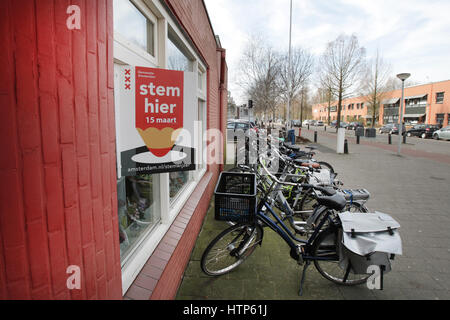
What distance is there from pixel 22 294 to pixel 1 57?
0.83m

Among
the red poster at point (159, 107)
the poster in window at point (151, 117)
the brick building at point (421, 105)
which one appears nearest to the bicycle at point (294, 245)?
the poster in window at point (151, 117)

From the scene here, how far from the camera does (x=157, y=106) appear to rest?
2041 millimetres

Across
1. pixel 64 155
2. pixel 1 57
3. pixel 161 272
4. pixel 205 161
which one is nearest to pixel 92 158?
pixel 64 155

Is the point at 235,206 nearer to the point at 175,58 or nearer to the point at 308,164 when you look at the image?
the point at 175,58

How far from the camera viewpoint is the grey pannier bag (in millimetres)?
2406

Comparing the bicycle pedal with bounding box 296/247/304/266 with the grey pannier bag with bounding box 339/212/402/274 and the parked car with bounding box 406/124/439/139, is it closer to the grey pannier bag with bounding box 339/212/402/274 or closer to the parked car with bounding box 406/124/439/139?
the grey pannier bag with bounding box 339/212/402/274

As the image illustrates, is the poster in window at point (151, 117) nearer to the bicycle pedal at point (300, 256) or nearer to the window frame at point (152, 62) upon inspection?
the window frame at point (152, 62)

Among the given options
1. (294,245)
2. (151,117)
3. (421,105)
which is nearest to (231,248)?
(294,245)

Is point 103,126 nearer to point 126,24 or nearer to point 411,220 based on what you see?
point 126,24

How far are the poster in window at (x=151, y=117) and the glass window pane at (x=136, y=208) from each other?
433 millimetres

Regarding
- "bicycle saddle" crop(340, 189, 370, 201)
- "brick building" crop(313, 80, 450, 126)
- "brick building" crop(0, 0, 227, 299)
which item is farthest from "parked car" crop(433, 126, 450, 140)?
"brick building" crop(0, 0, 227, 299)

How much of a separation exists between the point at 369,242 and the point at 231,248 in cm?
142

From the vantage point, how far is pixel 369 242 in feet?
7.98
